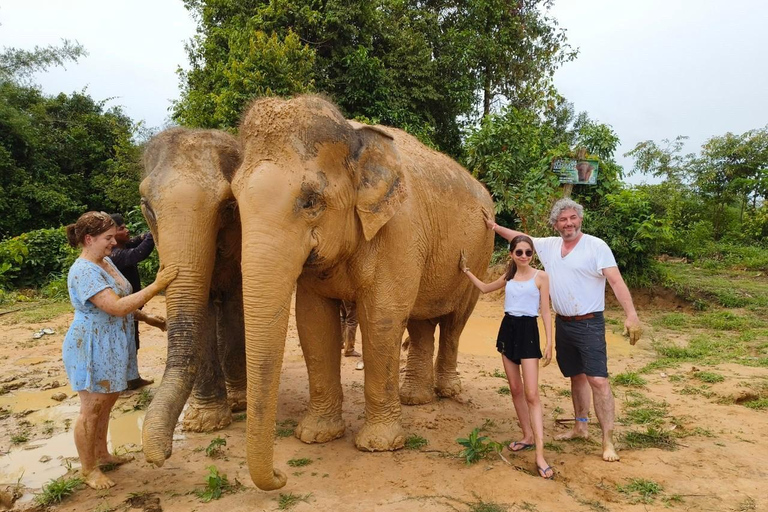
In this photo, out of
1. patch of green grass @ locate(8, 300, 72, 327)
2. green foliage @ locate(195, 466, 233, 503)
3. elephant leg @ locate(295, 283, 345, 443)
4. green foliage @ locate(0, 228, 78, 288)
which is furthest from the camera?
green foliage @ locate(0, 228, 78, 288)

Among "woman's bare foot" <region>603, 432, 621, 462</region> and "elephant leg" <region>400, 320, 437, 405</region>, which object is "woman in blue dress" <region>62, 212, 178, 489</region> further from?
"woman's bare foot" <region>603, 432, 621, 462</region>

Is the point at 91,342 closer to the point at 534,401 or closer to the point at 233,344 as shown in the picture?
the point at 233,344

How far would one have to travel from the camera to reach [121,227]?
4922 millimetres

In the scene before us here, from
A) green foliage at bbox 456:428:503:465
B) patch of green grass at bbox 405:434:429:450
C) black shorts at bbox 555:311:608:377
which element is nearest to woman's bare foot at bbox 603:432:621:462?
black shorts at bbox 555:311:608:377

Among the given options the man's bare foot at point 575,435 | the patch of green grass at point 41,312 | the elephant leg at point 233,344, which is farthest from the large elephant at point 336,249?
the patch of green grass at point 41,312

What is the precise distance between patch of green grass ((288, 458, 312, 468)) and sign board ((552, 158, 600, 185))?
903 cm

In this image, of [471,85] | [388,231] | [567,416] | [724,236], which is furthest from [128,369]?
[724,236]

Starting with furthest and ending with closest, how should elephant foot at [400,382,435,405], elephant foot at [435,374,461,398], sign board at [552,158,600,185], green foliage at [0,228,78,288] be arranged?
green foliage at [0,228,78,288] → sign board at [552,158,600,185] → elephant foot at [435,374,461,398] → elephant foot at [400,382,435,405]

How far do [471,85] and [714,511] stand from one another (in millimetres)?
14198

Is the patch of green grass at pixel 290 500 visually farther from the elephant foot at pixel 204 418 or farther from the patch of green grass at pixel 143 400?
the patch of green grass at pixel 143 400

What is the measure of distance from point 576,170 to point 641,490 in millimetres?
8769

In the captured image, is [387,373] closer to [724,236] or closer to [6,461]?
[6,461]

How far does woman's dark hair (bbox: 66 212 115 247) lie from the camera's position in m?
3.41

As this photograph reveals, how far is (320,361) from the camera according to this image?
416 cm
